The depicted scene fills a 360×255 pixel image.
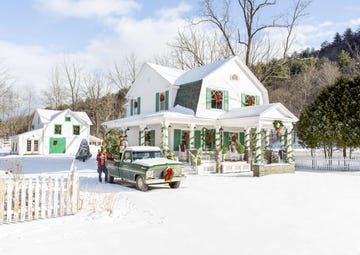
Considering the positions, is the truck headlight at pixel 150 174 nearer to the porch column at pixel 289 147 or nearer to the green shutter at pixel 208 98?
the green shutter at pixel 208 98

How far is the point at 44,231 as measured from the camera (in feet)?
20.3

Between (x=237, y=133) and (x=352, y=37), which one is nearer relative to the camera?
(x=237, y=133)

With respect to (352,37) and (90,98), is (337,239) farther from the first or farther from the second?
(352,37)

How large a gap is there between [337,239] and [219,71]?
1811 centimetres

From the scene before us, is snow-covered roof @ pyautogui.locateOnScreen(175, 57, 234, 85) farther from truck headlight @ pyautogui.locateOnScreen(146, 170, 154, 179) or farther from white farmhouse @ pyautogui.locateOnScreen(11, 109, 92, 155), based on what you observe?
white farmhouse @ pyautogui.locateOnScreen(11, 109, 92, 155)

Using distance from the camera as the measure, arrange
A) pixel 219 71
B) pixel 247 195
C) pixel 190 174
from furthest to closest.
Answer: pixel 219 71 → pixel 190 174 → pixel 247 195

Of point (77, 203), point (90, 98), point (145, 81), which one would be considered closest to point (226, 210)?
point (77, 203)

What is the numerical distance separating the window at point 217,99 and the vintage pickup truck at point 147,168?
986cm

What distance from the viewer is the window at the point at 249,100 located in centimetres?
2380

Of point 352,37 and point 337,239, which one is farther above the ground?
point 352,37

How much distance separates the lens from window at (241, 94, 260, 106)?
78.1 ft

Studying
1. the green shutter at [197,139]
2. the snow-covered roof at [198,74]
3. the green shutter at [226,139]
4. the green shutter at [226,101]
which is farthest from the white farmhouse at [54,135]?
the green shutter at [226,101]

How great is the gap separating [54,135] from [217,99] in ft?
86.3

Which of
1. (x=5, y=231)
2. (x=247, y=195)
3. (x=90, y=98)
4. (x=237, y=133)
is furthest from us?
(x=90, y=98)
